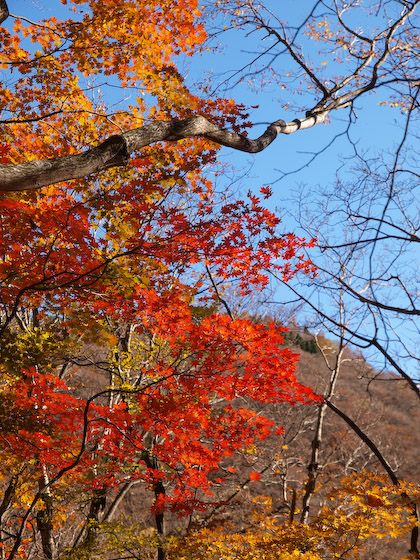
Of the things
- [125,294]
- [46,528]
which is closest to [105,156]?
[125,294]

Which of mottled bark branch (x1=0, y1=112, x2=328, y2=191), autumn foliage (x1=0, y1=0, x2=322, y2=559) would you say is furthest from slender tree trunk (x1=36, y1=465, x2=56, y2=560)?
mottled bark branch (x1=0, y1=112, x2=328, y2=191)

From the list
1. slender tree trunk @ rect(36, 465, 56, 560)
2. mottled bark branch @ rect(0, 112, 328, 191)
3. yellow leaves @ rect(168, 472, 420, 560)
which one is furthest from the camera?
slender tree trunk @ rect(36, 465, 56, 560)

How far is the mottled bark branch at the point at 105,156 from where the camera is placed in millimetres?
2566

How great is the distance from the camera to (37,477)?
27.4 feet

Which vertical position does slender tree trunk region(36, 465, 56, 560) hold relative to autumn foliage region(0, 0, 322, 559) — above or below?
below

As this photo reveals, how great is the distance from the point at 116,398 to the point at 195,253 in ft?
18.2

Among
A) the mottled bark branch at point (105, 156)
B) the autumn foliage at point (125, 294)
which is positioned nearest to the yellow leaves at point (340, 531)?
the autumn foliage at point (125, 294)

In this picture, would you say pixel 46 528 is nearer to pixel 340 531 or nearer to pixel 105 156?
pixel 340 531

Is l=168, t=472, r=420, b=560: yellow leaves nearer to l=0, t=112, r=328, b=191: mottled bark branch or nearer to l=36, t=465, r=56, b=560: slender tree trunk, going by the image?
l=36, t=465, r=56, b=560: slender tree trunk

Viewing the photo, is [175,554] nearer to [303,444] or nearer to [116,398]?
[116,398]

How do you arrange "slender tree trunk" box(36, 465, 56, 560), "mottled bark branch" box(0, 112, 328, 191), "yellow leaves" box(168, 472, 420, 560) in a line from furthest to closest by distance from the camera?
"slender tree trunk" box(36, 465, 56, 560)
"yellow leaves" box(168, 472, 420, 560)
"mottled bark branch" box(0, 112, 328, 191)

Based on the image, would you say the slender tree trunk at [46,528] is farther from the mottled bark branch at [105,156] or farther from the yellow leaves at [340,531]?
the mottled bark branch at [105,156]

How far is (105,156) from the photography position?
2.86 metres

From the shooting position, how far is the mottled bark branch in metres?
2.57
